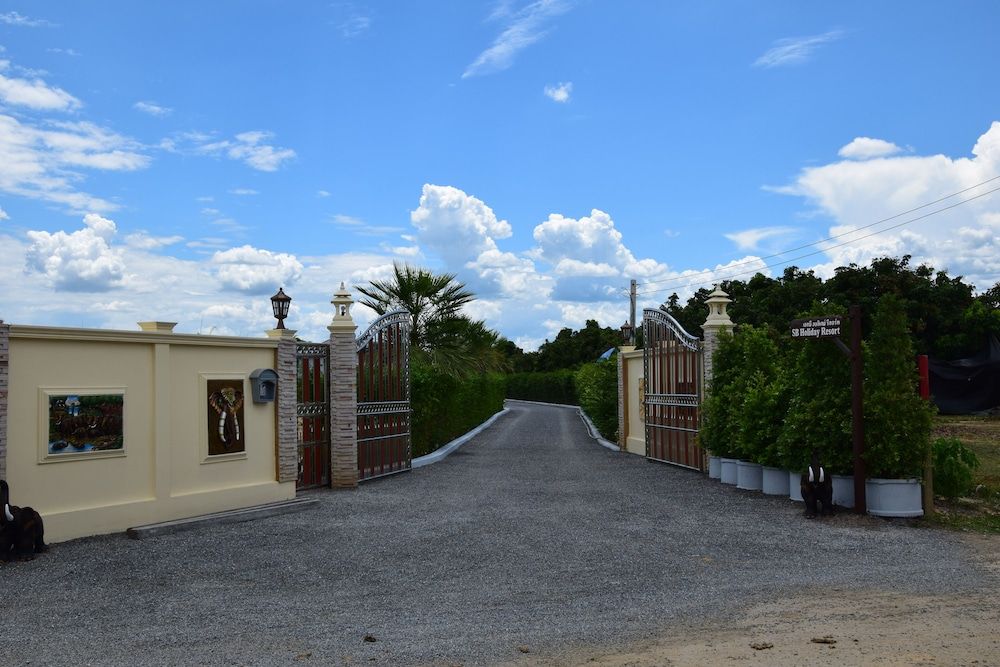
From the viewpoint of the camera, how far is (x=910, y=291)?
36.7 meters

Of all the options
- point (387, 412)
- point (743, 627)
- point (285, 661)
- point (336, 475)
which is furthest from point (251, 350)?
point (743, 627)

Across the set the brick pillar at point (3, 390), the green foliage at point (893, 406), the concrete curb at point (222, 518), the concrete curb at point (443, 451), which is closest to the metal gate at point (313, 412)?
the concrete curb at point (222, 518)

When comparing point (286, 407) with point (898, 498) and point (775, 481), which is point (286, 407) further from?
point (898, 498)

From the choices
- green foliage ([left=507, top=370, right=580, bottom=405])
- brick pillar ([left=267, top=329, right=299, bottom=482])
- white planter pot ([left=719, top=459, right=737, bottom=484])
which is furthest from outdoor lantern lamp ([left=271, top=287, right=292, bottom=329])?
green foliage ([left=507, top=370, right=580, bottom=405])

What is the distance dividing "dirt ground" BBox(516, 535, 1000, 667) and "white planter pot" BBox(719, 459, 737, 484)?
735 cm

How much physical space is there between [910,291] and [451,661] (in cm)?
3581

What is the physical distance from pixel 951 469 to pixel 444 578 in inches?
276

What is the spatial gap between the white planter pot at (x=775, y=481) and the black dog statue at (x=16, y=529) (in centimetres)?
942

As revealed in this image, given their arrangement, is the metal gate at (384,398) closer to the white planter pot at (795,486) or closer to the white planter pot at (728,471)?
Result: the white planter pot at (728,471)

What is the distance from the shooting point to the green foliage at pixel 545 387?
56.5 metres

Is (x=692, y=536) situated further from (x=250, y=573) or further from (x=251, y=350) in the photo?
(x=251, y=350)

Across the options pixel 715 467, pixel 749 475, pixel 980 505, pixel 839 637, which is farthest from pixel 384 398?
pixel 839 637

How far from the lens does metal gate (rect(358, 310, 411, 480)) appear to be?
50.6ft

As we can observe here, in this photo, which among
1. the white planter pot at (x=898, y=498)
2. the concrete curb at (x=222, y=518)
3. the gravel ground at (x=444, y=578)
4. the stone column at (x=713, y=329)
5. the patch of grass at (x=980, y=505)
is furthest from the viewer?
the stone column at (x=713, y=329)
